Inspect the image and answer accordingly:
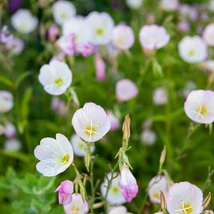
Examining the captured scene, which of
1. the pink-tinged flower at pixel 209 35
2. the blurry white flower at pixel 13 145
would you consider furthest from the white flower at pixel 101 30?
the blurry white flower at pixel 13 145

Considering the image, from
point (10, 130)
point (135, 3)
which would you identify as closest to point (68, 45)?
point (10, 130)

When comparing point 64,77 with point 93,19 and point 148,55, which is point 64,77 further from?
point 93,19

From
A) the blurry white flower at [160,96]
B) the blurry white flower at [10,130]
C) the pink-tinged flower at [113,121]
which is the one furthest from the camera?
the blurry white flower at [160,96]

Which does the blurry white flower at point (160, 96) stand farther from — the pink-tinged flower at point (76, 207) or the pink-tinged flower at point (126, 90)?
the pink-tinged flower at point (76, 207)

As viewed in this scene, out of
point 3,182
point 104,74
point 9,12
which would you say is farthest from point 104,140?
point 9,12

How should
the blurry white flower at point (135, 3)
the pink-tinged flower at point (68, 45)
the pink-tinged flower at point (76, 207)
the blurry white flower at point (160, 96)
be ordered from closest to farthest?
the pink-tinged flower at point (76, 207)
the pink-tinged flower at point (68, 45)
the blurry white flower at point (160, 96)
the blurry white flower at point (135, 3)

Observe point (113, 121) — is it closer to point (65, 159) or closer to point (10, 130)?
point (10, 130)
